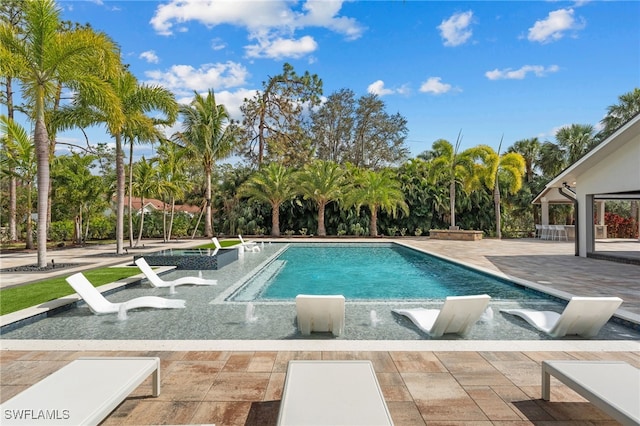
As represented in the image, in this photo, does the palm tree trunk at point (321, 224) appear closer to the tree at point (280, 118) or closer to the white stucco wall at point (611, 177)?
the tree at point (280, 118)

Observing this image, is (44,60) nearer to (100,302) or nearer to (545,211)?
(100,302)

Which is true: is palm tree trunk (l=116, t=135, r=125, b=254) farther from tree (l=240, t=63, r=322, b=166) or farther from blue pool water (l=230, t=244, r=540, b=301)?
tree (l=240, t=63, r=322, b=166)

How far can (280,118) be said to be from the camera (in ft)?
116

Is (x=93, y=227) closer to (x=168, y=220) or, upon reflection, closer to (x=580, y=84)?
(x=168, y=220)

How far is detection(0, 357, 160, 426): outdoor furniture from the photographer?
247cm

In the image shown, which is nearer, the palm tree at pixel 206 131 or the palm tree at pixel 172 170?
the palm tree at pixel 172 170

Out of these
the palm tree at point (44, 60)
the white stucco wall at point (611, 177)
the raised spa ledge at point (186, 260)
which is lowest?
the raised spa ledge at point (186, 260)

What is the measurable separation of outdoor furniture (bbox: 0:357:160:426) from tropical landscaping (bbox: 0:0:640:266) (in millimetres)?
9903

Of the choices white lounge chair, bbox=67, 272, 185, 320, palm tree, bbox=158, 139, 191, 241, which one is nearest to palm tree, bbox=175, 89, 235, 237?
palm tree, bbox=158, 139, 191, 241

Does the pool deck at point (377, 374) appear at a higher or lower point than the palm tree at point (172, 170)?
lower

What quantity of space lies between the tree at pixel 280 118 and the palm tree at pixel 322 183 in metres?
8.33

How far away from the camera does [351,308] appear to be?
23.6 feet

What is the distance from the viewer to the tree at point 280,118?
111 feet

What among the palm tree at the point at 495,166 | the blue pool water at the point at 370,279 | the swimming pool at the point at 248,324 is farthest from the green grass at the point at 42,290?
the palm tree at the point at 495,166
